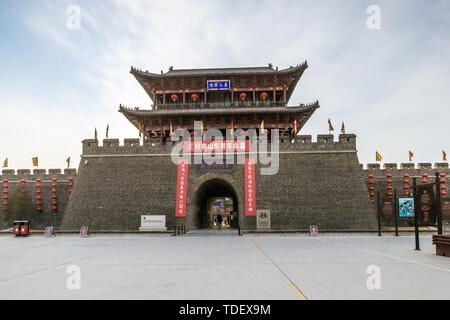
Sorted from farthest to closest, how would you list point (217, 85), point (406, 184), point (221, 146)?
point (217, 85) < point (406, 184) < point (221, 146)

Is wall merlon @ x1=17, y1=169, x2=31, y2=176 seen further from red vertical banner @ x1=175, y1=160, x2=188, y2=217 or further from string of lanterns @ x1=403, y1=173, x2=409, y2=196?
string of lanterns @ x1=403, y1=173, x2=409, y2=196

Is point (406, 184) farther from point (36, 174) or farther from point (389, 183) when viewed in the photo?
point (36, 174)

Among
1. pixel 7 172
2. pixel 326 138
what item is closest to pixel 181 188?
pixel 326 138

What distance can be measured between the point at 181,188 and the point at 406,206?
1211cm

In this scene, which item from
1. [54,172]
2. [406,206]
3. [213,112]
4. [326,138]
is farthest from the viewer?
[54,172]

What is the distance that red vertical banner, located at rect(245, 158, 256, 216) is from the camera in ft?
53.4

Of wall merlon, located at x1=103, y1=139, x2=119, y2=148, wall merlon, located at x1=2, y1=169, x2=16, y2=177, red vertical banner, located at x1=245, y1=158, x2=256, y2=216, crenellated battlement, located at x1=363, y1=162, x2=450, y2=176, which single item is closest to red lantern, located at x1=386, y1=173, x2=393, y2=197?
crenellated battlement, located at x1=363, y1=162, x2=450, y2=176

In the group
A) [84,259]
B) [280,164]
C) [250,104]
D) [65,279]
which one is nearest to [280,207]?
[280,164]

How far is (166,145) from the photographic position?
17.9 m

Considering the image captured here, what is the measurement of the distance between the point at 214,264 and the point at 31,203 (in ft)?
60.4

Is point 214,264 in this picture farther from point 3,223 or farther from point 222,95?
point 3,223

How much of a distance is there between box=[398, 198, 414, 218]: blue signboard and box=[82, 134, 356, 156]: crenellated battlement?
3.73 m

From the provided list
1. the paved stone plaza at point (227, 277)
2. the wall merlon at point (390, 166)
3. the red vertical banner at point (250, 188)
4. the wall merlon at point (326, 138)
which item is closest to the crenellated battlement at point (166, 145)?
the wall merlon at point (326, 138)
